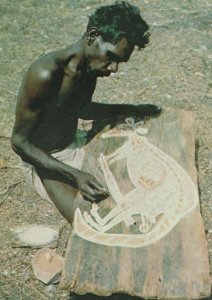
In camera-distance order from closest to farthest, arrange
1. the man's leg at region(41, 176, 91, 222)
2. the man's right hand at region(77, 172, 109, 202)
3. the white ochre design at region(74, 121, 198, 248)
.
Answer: the white ochre design at region(74, 121, 198, 248)
the man's right hand at region(77, 172, 109, 202)
the man's leg at region(41, 176, 91, 222)

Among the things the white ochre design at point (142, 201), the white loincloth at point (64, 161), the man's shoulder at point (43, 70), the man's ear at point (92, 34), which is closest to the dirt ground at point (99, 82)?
the white loincloth at point (64, 161)

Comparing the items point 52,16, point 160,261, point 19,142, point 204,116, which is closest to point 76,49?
point 19,142

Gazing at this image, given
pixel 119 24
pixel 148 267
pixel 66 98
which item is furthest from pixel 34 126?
pixel 148 267

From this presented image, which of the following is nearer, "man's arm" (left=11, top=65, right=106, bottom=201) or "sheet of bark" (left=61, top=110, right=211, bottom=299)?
"sheet of bark" (left=61, top=110, right=211, bottom=299)

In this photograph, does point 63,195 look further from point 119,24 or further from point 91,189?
point 119,24

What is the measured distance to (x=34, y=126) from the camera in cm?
330

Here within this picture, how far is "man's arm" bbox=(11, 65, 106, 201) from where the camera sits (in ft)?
10.3

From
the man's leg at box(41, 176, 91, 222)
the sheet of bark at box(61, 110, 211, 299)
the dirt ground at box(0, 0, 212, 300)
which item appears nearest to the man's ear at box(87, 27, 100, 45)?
the man's leg at box(41, 176, 91, 222)

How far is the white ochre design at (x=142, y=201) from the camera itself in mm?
2943

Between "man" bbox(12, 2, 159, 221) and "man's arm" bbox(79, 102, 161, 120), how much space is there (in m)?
0.27

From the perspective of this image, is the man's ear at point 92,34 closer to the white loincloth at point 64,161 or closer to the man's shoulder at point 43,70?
the man's shoulder at point 43,70

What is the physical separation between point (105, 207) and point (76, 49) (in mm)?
1121

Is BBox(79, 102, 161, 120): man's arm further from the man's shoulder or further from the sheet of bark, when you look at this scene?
the sheet of bark

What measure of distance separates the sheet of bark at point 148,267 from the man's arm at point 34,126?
18.0 inches
